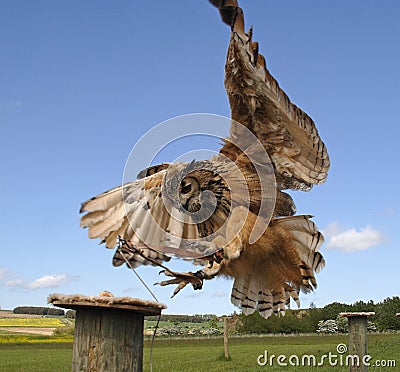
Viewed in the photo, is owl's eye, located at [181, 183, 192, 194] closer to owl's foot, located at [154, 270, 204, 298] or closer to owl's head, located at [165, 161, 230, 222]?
owl's head, located at [165, 161, 230, 222]

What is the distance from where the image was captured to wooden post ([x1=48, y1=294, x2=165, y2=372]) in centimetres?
246

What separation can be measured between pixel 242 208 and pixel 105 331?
3.29 meters

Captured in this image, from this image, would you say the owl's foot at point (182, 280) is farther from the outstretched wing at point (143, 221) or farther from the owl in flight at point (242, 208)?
the outstretched wing at point (143, 221)

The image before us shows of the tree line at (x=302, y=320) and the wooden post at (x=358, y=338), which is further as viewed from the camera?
the tree line at (x=302, y=320)

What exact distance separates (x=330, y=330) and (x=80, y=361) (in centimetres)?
4823

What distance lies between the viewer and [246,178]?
18.6 ft

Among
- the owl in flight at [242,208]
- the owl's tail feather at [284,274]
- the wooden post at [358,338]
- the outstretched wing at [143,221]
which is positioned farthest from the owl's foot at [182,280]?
the wooden post at [358,338]

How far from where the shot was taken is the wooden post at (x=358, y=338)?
5895 mm

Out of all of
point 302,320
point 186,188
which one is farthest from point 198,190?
point 302,320

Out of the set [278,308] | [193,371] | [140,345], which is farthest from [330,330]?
[140,345]

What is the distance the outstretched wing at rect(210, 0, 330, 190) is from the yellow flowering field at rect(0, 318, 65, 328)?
183 feet

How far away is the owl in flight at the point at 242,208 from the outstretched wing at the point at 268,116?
0.01m

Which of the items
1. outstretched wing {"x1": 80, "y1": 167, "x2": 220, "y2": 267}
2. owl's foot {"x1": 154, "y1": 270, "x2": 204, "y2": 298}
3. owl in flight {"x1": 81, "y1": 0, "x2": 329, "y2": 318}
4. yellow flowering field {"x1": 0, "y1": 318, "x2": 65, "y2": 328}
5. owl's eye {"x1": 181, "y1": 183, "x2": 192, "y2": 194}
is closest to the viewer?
owl's foot {"x1": 154, "y1": 270, "x2": 204, "y2": 298}

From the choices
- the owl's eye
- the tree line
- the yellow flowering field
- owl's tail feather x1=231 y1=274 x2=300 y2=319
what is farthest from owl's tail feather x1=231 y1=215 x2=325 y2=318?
the yellow flowering field
